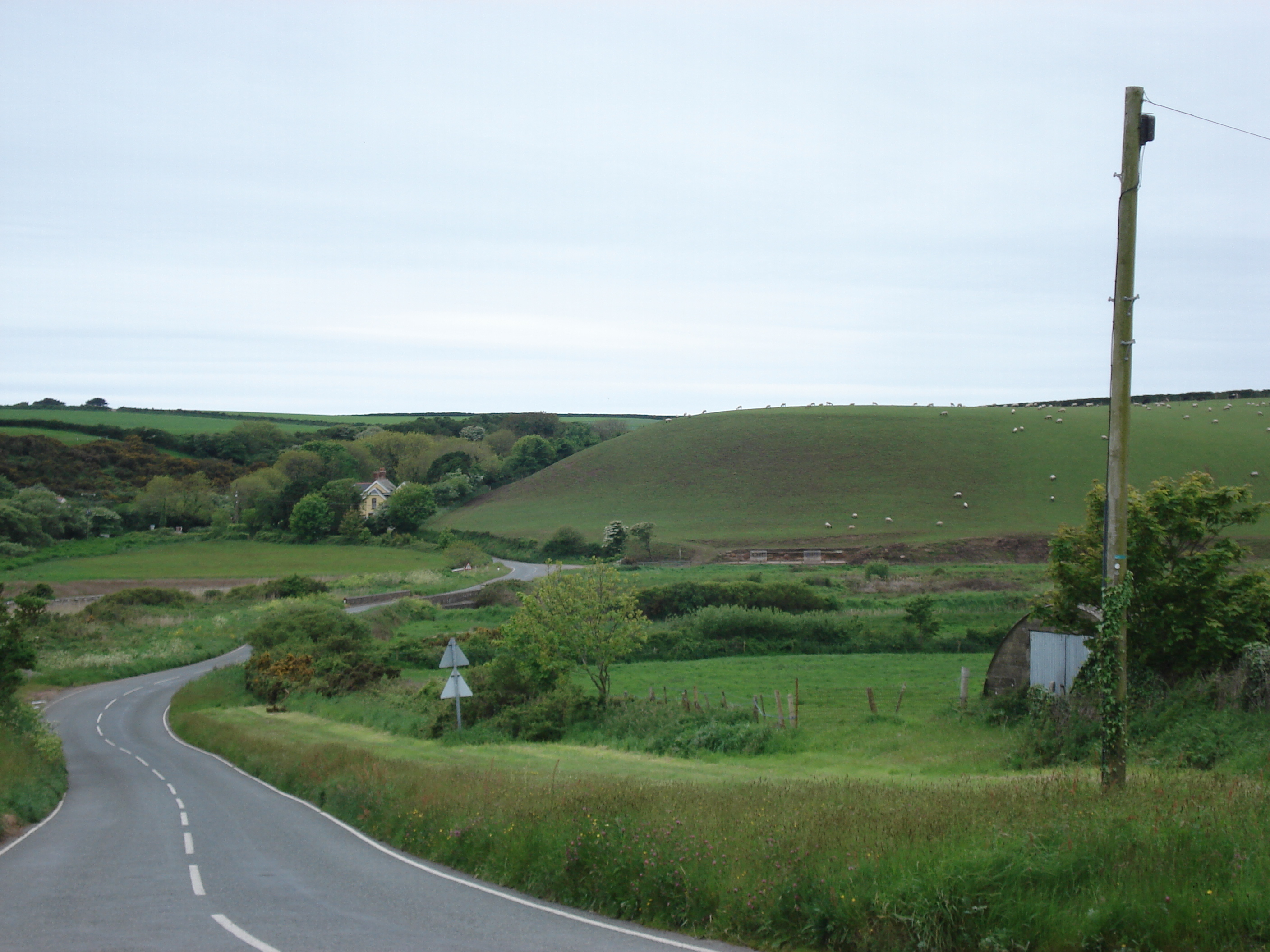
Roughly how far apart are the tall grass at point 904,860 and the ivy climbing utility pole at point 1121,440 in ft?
2.55

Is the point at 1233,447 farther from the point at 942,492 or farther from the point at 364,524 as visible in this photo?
the point at 364,524

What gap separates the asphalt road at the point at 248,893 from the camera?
9.27 meters

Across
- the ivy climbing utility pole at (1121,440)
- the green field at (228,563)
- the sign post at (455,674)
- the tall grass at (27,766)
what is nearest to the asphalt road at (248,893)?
the tall grass at (27,766)

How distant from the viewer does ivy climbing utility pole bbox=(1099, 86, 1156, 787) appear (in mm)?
10219

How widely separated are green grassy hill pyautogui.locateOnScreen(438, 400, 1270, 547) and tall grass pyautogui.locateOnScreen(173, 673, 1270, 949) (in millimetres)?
86828

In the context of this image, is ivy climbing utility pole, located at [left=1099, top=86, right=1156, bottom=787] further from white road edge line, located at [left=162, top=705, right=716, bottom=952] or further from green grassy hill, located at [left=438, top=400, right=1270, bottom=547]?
green grassy hill, located at [left=438, top=400, right=1270, bottom=547]

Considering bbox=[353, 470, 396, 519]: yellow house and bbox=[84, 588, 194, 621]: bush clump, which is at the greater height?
bbox=[353, 470, 396, 519]: yellow house

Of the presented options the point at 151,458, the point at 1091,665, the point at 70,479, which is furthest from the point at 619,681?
the point at 151,458

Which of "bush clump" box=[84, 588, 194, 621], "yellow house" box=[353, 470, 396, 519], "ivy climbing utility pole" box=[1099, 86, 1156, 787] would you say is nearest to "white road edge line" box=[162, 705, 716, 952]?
"ivy climbing utility pole" box=[1099, 86, 1156, 787]

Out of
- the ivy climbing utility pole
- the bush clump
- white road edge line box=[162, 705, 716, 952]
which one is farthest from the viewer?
the bush clump

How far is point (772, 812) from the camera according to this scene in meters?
10.8

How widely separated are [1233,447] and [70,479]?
15102cm

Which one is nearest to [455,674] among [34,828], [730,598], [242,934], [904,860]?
[34,828]

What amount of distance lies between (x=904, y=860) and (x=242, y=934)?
665 cm
